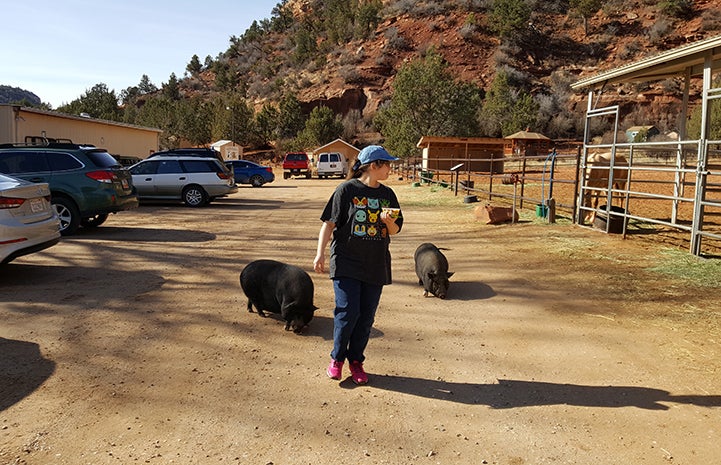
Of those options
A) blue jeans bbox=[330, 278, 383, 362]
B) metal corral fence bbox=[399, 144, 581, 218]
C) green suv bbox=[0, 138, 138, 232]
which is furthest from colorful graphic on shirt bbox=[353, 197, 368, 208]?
metal corral fence bbox=[399, 144, 581, 218]

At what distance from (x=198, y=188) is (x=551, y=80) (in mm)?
61676

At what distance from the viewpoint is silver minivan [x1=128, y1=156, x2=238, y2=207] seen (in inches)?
634

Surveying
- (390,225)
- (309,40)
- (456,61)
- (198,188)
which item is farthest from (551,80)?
(390,225)

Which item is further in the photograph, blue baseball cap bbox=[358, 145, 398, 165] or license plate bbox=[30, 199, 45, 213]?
license plate bbox=[30, 199, 45, 213]

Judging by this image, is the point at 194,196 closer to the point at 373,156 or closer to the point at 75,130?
the point at 373,156

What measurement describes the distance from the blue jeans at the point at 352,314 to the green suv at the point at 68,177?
323 inches

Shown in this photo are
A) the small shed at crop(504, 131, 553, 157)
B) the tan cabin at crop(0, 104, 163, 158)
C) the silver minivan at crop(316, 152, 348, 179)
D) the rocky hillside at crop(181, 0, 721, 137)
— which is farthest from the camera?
the rocky hillside at crop(181, 0, 721, 137)

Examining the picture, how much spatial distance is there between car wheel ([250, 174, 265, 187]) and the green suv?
1877 centimetres

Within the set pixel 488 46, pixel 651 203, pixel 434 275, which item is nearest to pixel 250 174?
pixel 651 203

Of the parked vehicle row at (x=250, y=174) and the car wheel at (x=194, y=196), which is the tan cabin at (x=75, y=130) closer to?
the parked vehicle row at (x=250, y=174)

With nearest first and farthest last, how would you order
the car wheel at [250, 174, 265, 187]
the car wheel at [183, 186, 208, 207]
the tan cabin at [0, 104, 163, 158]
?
the car wheel at [183, 186, 208, 207]
the tan cabin at [0, 104, 163, 158]
the car wheel at [250, 174, 265, 187]

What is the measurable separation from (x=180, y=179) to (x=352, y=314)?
13888mm

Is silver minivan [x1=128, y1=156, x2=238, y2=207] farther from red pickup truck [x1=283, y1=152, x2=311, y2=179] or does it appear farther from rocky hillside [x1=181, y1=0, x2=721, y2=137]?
rocky hillside [x1=181, y1=0, x2=721, y2=137]

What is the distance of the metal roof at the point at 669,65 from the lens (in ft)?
27.0
